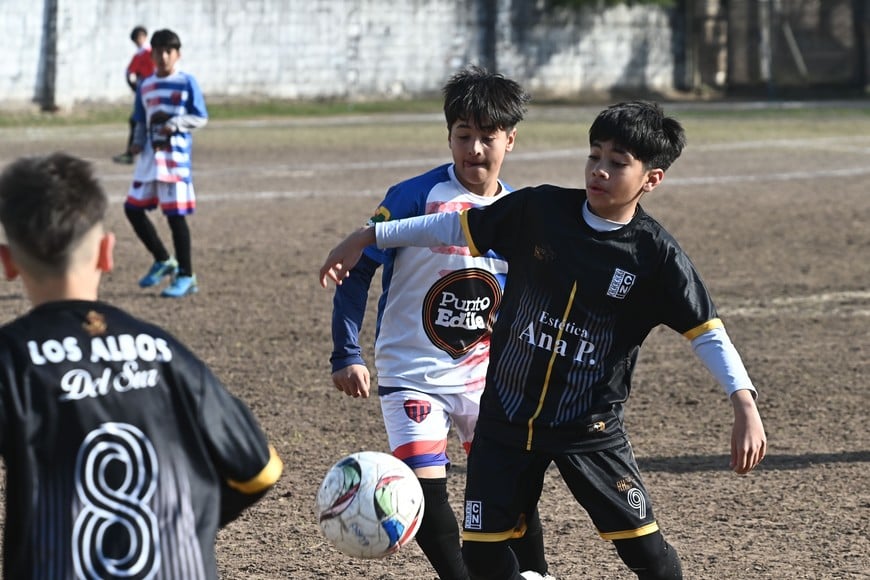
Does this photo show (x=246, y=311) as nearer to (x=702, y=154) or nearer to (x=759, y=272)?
(x=759, y=272)

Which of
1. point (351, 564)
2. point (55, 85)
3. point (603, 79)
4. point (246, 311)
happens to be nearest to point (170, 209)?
point (246, 311)

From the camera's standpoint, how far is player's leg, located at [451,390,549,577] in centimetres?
451

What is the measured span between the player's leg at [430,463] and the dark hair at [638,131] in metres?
1.08

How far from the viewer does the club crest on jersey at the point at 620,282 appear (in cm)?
400

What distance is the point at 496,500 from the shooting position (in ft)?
13.2

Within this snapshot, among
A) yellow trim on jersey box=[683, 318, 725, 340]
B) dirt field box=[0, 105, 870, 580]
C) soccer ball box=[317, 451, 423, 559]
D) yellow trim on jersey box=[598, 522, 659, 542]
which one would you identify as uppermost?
yellow trim on jersey box=[683, 318, 725, 340]

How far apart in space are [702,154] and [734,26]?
17.9m

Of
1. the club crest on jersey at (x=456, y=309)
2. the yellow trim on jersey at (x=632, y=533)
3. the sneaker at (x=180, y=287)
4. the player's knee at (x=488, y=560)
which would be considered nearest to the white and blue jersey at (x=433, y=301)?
the club crest on jersey at (x=456, y=309)

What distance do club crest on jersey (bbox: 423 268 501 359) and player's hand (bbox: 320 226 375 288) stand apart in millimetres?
486

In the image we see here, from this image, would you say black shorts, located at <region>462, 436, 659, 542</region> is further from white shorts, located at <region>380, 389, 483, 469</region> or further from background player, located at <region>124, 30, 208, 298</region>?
background player, located at <region>124, 30, 208, 298</region>

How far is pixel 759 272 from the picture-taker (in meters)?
11.4

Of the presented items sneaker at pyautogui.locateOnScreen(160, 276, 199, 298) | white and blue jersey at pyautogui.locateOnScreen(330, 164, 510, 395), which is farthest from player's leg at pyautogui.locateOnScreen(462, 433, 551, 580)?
sneaker at pyautogui.locateOnScreen(160, 276, 199, 298)

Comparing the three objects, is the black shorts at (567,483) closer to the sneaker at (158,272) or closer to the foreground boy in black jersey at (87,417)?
the foreground boy in black jersey at (87,417)

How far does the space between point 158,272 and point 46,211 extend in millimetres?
8212
